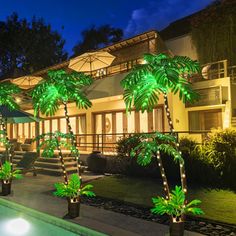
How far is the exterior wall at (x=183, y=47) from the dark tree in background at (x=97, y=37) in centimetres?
1841

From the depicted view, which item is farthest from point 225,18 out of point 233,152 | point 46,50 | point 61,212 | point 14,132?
point 46,50

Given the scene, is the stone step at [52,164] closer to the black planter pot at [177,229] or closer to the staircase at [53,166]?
the staircase at [53,166]

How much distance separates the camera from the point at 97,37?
37.5 meters

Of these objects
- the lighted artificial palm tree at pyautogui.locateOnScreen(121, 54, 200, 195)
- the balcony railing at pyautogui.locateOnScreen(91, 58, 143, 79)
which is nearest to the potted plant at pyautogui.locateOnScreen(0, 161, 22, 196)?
the lighted artificial palm tree at pyautogui.locateOnScreen(121, 54, 200, 195)

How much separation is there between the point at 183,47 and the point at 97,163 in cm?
949

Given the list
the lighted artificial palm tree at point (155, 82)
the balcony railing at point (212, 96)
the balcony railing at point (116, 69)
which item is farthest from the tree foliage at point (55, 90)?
the balcony railing at point (116, 69)

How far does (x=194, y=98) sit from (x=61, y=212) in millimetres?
4213

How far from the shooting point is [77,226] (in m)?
6.38

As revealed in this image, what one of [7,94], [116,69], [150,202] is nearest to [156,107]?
[116,69]

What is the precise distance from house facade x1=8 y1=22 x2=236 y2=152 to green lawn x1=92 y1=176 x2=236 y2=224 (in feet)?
10.6

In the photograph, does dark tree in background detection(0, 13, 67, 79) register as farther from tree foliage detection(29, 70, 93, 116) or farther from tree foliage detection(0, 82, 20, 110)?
tree foliage detection(29, 70, 93, 116)

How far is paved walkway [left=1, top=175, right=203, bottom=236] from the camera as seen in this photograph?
19.9ft

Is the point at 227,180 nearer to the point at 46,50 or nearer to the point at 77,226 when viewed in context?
the point at 77,226

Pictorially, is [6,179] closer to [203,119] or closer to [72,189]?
[72,189]
